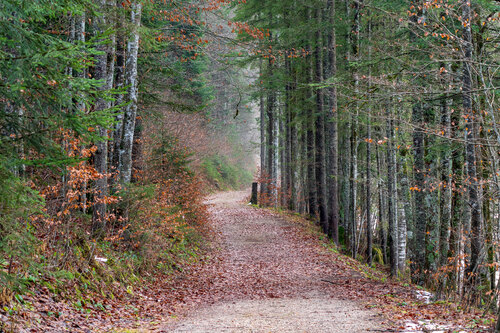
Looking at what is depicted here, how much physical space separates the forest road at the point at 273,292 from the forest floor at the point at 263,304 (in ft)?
0.06

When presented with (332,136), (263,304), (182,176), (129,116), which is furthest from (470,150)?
(182,176)

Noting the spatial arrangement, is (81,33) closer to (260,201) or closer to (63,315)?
(63,315)

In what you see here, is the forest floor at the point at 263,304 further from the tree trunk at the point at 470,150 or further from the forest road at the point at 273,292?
the tree trunk at the point at 470,150

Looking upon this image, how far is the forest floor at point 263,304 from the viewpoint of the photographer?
19.9 ft

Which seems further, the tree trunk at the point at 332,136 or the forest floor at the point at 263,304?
the tree trunk at the point at 332,136

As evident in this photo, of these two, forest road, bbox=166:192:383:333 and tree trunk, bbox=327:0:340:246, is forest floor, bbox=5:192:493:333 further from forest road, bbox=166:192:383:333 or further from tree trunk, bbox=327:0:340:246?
tree trunk, bbox=327:0:340:246

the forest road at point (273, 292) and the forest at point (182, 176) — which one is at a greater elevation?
the forest at point (182, 176)

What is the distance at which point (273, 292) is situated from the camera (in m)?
9.58

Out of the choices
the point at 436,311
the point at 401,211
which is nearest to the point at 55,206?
the point at 436,311

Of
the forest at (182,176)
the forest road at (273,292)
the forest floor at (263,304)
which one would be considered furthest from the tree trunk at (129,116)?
the forest road at (273,292)

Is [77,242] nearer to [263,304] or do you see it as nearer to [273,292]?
[263,304]

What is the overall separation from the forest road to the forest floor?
0.06ft

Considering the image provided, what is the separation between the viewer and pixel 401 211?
44.3ft

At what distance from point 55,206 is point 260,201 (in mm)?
19695
